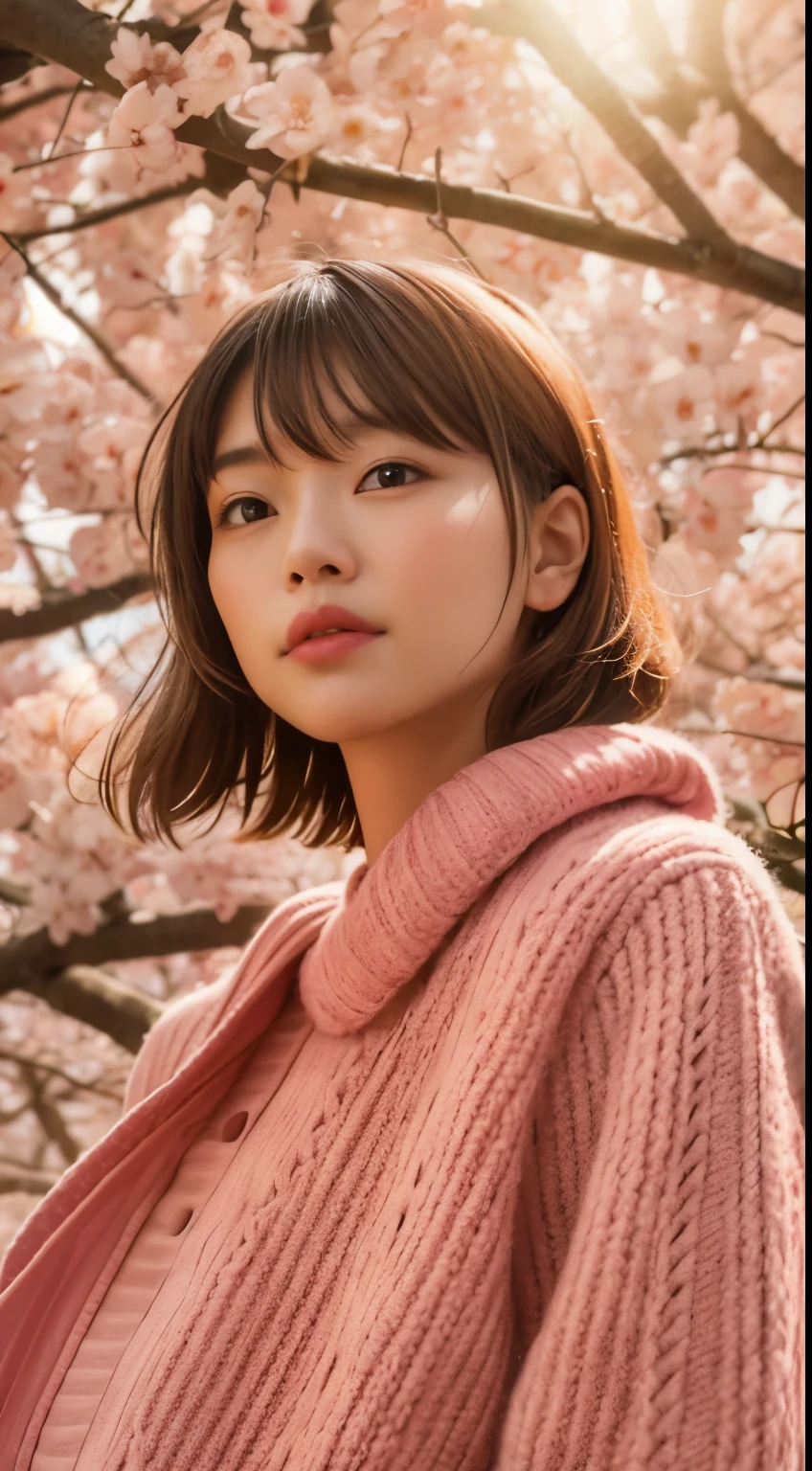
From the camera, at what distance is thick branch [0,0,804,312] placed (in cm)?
131

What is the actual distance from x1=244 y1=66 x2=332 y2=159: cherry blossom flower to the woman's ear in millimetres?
544

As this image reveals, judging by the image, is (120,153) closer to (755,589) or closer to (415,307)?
(415,307)

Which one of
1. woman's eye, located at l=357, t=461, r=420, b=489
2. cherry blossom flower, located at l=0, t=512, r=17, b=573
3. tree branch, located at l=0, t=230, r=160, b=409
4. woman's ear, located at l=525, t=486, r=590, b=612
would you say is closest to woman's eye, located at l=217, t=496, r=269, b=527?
woman's eye, located at l=357, t=461, r=420, b=489

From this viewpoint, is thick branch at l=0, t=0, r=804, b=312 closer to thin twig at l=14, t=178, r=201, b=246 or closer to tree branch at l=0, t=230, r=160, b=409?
thin twig at l=14, t=178, r=201, b=246

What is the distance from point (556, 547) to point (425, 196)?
515mm

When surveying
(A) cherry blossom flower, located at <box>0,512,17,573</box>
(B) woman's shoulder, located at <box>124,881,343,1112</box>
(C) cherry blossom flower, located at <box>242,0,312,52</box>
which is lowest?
(B) woman's shoulder, located at <box>124,881,343,1112</box>

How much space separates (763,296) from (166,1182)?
137cm

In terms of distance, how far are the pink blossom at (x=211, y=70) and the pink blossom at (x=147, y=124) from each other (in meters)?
0.02

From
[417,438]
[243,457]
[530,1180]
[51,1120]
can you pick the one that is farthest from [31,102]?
[51,1120]

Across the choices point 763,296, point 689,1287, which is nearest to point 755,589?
point 763,296

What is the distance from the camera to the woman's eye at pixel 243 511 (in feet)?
3.99

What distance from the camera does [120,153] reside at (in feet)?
5.76

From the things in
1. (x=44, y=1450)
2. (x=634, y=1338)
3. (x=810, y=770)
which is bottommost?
(x=44, y=1450)

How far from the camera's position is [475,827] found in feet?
3.40
